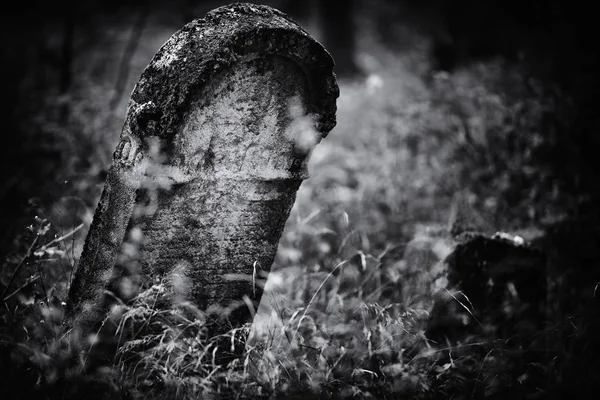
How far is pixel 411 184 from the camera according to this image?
4875 mm

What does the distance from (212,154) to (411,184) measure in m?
3.18

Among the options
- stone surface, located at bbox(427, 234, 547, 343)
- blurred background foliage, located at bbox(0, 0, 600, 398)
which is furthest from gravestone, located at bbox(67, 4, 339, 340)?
stone surface, located at bbox(427, 234, 547, 343)

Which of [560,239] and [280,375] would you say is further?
[560,239]

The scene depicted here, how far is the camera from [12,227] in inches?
133

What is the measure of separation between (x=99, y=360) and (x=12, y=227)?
1.82 meters

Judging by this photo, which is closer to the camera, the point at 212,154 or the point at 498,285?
the point at 212,154

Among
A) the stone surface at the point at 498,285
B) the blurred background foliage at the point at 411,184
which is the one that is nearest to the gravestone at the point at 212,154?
the blurred background foliage at the point at 411,184

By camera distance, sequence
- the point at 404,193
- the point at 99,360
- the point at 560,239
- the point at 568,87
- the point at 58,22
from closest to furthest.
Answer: the point at 99,360 → the point at 560,239 → the point at 404,193 → the point at 568,87 → the point at 58,22

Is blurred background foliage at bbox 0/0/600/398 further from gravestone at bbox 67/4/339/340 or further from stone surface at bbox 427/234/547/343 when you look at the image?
gravestone at bbox 67/4/339/340

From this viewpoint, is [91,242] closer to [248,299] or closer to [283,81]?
[248,299]

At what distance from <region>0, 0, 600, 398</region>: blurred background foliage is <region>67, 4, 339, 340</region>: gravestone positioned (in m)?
0.28

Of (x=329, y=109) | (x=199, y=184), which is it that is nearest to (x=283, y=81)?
(x=329, y=109)

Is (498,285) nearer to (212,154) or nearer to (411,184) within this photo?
(212,154)

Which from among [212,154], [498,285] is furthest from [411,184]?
[212,154]
